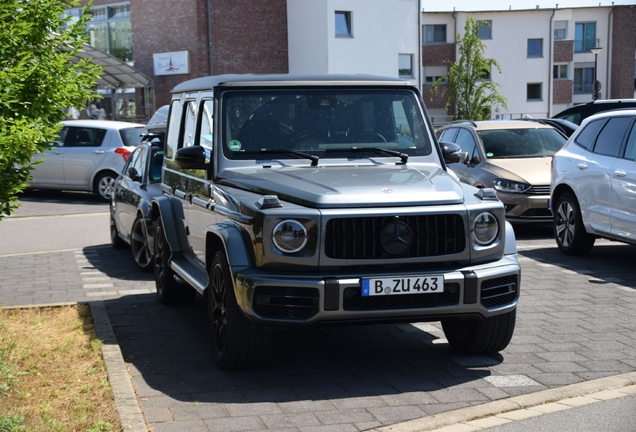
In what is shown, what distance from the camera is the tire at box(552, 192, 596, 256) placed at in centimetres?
1088

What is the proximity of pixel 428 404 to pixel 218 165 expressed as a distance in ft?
8.15

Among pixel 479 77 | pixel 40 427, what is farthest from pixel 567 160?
pixel 479 77

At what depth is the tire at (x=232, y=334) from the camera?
575cm

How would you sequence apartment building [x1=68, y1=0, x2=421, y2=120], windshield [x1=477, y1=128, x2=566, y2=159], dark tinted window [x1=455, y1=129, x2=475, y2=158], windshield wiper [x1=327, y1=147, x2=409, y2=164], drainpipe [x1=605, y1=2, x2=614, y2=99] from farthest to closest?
drainpipe [x1=605, y1=2, x2=614, y2=99], apartment building [x1=68, y1=0, x2=421, y2=120], dark tinted window [x1=455, y1=129, x2=475, y2=158], windshield [x1=477, y1=128, x2=566, y2=159], windshield wiper [x1=327, y1=147, x2=409, y2=164]

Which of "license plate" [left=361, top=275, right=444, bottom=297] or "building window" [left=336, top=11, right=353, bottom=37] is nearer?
"license plate" [left=361, top=275, right=444, bottom=297]

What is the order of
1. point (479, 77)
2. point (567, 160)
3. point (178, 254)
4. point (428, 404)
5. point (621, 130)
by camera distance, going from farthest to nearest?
point (479, 77), point (567, 160), point (621, 130), point (178, 254), point (428, 404)

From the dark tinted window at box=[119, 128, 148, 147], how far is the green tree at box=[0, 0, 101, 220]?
12.9m

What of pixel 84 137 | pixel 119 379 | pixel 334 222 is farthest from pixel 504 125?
pixel 119 379

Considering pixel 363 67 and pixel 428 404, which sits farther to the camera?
pixel 363 67

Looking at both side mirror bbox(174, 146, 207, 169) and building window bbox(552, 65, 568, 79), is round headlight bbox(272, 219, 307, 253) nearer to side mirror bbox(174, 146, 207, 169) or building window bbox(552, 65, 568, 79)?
side mirror bbox(174, 146, 207, 169)

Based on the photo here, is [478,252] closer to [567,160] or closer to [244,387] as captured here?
[244,387]

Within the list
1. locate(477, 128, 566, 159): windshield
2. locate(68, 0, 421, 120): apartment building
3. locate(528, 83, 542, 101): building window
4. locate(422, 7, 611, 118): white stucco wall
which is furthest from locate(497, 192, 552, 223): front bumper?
locate(528, 83, 542, 101): building window

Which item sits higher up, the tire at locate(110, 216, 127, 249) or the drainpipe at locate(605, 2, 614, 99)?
the drainpipe at locate(605, 2, 614, 99)

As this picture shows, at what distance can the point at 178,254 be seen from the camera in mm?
7973
